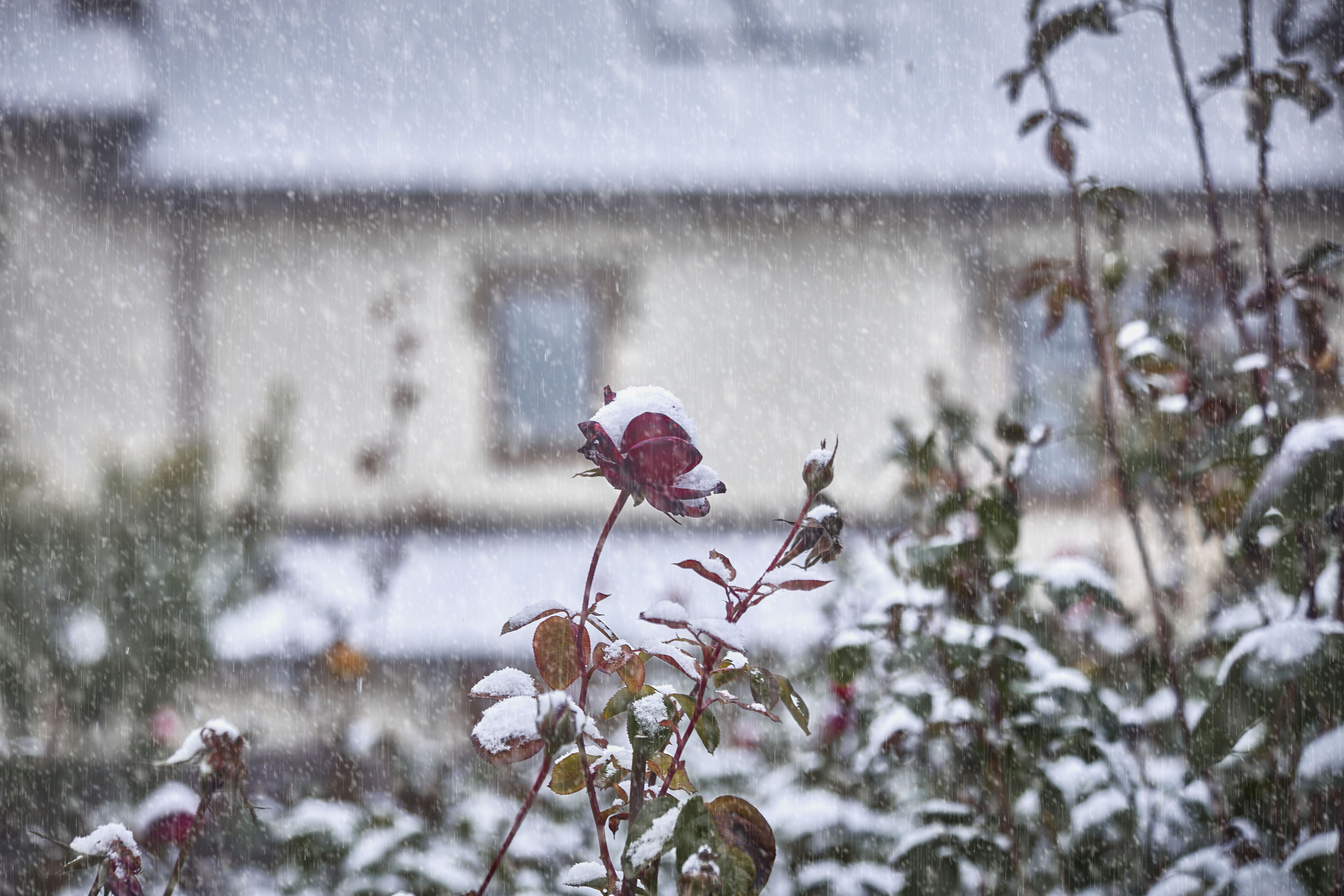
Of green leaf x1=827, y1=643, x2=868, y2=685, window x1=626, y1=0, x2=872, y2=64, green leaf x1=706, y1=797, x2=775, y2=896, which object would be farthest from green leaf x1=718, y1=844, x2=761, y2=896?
window x1=626, y1=0, x2=872, y2=64

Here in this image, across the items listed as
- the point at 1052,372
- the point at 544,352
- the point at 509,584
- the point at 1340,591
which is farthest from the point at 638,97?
the point at 1340,591

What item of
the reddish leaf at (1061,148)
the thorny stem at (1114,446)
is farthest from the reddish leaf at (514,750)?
Answer: the reddish leaf at (1061,148)

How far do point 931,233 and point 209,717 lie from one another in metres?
3.82

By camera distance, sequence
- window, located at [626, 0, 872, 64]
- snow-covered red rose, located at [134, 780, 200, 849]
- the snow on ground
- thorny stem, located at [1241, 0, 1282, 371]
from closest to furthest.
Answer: snow-covered red rose, located at [134, 780, 200, 849], thorny stem, located at [1241, 0, 1282, 371], the snow on ground, window, located at [626, 0, 872, 64]

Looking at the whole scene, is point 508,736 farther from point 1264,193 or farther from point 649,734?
point 1264,193

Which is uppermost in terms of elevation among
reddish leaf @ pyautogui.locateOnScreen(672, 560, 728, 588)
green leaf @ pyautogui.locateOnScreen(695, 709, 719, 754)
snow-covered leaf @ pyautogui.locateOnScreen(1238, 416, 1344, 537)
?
snow-covered leaf @ pyautogui.locateOnScreen(1238, 416, 1344, 537)

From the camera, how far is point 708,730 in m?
0.46

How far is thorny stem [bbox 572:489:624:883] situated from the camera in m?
0.41

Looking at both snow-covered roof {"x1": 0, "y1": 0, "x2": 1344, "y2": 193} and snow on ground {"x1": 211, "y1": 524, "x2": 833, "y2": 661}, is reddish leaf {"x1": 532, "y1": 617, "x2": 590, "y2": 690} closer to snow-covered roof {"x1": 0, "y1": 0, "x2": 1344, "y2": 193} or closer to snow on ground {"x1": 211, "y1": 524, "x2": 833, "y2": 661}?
snow on ground {"x1": 211, "y1": 524, "x2": 833, "y2": 661}

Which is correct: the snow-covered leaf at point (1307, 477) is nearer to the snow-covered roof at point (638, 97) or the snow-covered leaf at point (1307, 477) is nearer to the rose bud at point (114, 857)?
the rose bud at point (114, 857)

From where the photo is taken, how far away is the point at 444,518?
15.0 ft

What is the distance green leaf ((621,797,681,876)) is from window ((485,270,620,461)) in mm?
4202

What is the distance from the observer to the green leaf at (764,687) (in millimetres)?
447

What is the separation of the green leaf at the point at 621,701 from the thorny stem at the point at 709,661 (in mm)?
25
